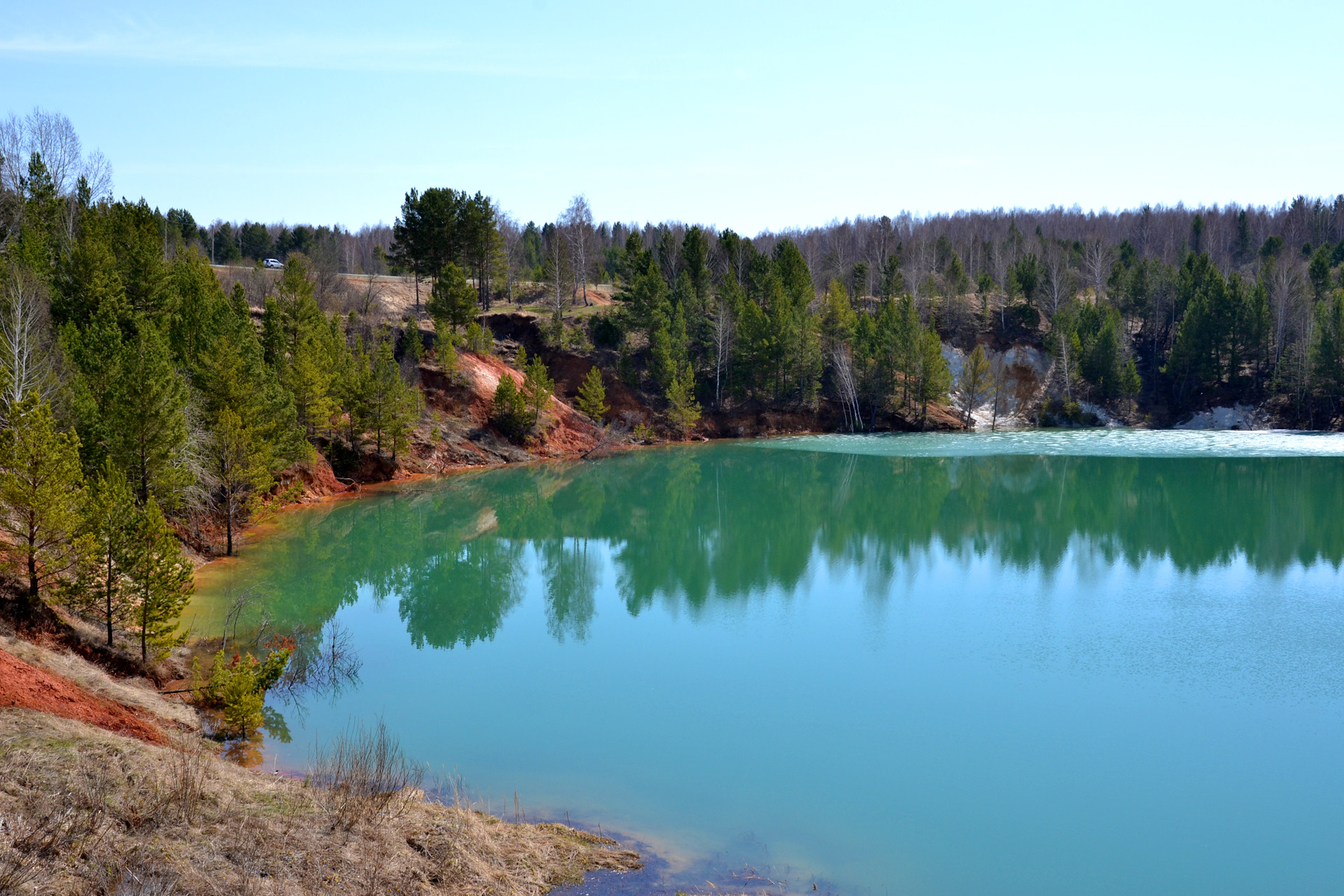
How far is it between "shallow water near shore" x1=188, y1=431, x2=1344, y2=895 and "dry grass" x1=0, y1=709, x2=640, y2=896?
215 centimetres

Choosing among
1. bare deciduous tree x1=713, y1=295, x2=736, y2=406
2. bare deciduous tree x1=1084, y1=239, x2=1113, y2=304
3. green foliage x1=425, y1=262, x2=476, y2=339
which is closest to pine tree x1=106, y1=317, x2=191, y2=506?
green foliage x1=425, y1=262, x2=476, y2=339

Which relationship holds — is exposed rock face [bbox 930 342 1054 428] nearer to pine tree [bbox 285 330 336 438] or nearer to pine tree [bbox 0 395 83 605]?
pine tree [bbox 285 330 336 438]

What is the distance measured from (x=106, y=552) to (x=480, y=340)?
156 feet

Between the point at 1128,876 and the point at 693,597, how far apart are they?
16.6m

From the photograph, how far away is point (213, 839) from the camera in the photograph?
999cm

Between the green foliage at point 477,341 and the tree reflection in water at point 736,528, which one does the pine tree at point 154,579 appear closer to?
the tree reflection in water at point 736,528

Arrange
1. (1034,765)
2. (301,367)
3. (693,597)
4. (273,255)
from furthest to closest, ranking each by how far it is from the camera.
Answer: (273,255), (301,367), (693,597), (1034,765)

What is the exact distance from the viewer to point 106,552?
18406 millimetres

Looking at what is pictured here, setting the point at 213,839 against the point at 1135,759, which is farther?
the point at 1135,759

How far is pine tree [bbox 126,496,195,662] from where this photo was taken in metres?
17.8

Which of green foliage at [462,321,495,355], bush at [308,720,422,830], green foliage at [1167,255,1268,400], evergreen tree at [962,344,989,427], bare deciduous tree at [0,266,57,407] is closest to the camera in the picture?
bush at [308,720,422,830]

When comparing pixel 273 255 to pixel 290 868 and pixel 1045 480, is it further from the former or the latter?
pixel 290 868

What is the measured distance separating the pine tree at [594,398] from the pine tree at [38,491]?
46292 mm

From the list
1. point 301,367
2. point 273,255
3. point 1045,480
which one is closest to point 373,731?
point 301,367
